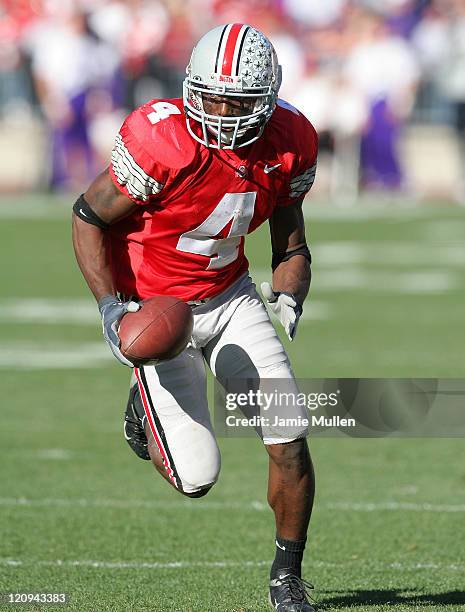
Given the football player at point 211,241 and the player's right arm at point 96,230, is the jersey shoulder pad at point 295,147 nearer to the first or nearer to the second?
the football player at point 211,241

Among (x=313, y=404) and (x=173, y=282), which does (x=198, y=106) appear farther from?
(x=313, y=404)

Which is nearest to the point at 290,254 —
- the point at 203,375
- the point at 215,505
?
the point at 203,375

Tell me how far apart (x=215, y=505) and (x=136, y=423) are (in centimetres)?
113

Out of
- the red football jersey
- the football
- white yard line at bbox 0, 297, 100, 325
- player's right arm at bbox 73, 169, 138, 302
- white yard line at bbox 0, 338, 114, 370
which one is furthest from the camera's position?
white yard line at bbox 0, 297, 100, 325

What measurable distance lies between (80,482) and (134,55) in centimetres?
1481

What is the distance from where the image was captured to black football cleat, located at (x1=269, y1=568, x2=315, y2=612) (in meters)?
4.66

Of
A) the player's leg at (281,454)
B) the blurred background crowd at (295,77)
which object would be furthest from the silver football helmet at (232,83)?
the blurred background crowd at (295,77)

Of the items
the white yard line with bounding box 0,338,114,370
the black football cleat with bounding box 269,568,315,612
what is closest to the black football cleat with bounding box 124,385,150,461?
the black football cleat with bounding box 269,568,315,612

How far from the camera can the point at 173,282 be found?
509cm

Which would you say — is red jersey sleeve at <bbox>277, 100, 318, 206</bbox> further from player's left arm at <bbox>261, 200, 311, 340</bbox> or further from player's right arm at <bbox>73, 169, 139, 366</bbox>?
player's right arm at <bbox>73, 169, 139, 366</bbox>

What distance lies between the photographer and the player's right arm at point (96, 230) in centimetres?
486

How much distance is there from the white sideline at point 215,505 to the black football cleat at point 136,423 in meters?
0.88

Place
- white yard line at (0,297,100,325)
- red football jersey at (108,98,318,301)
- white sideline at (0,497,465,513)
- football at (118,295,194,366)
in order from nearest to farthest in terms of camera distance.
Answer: football at (118,295,194,366)
red football jersey at (108,98,318,301)
white sideline at (0,497,465,513)
white yard line at (0,297,100,325)

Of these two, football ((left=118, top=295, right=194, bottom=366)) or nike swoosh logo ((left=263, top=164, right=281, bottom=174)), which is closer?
football ((left=118, top=295, right=194, bottom=366))
